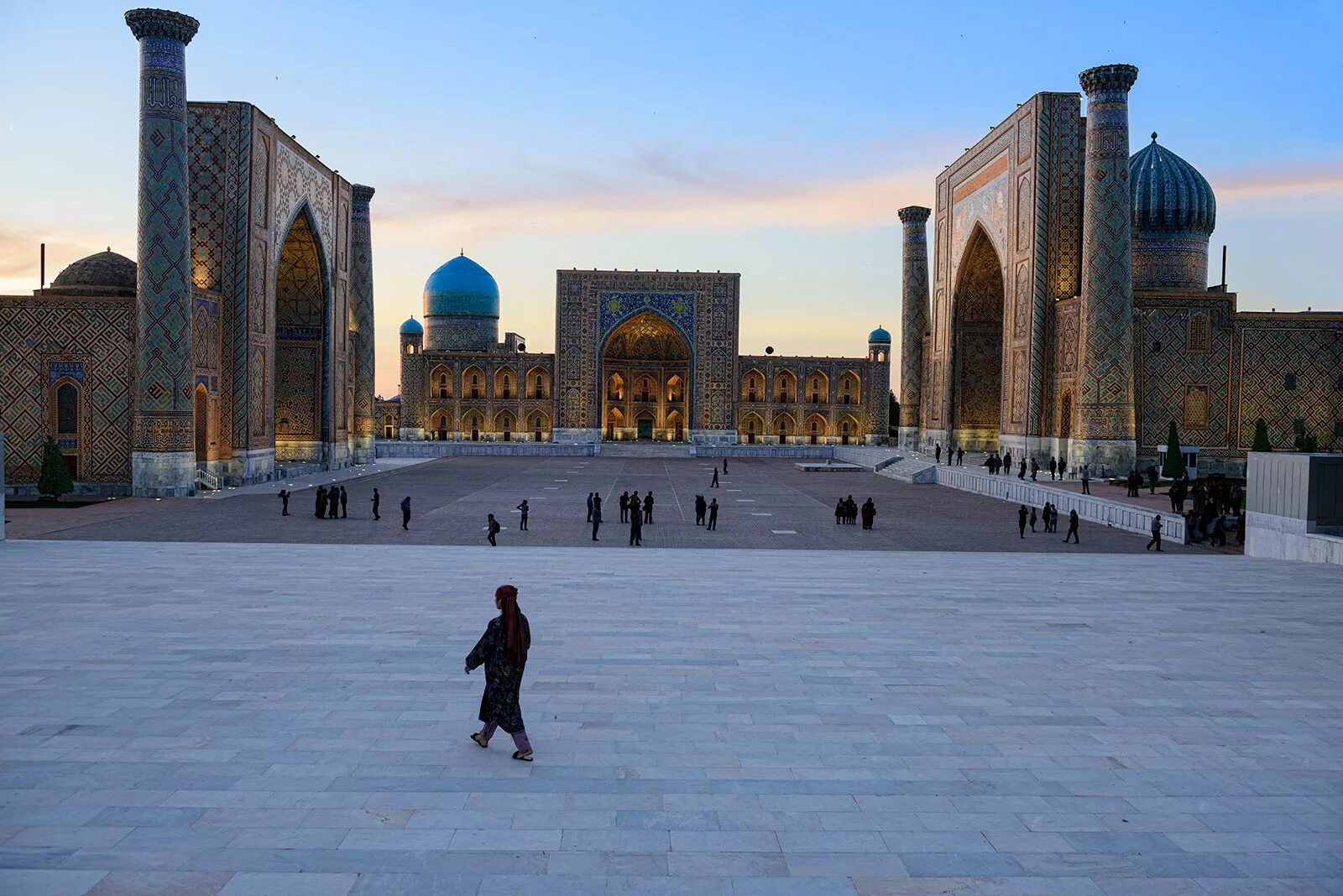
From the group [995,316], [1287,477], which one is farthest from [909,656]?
[995,316]

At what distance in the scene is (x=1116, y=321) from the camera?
2795 cm

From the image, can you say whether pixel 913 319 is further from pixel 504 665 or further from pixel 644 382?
pixel 504 665

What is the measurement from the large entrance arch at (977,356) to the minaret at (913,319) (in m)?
4.81

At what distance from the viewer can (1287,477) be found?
1359 cm

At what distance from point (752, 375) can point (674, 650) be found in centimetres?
5037

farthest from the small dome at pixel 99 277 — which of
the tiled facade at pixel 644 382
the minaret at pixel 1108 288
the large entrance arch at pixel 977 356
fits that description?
the large entrance arch at pixel 977 356

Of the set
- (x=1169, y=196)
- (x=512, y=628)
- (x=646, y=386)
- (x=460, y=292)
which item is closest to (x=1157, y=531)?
(x=512, y=628)

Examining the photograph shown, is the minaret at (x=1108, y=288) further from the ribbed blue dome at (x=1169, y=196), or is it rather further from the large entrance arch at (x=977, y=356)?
the large entrance arch at (x=977, y=356)

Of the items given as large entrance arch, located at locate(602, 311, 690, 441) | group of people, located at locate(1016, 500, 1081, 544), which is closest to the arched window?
group of people, located at locate(1016, 500, 1081, 544)

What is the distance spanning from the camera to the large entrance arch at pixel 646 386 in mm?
57750

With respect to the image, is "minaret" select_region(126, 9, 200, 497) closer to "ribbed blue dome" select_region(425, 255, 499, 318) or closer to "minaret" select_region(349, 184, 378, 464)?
"minaret" select_region(349, 184, 378, 464)

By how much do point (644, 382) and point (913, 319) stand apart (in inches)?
731

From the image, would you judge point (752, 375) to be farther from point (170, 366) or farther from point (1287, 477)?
point (1287, 477)

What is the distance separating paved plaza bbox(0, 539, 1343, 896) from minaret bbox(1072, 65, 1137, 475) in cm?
1871
